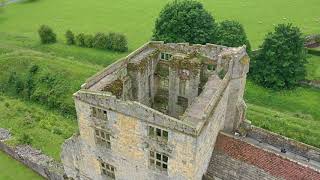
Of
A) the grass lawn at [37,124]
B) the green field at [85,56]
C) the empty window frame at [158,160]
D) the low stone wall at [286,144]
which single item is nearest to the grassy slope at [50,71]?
the green field at [85,56]

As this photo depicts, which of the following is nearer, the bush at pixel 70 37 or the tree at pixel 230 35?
the tree at pixel 230 35

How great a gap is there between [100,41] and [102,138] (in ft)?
144

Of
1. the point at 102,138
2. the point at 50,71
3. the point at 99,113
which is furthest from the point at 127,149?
the point at 50,71

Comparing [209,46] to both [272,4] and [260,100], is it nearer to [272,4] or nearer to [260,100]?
[260,100]

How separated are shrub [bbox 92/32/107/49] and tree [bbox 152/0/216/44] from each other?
12.8 m

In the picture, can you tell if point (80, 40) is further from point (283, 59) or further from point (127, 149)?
point (127, 149)

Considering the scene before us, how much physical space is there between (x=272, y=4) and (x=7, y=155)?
77.5m

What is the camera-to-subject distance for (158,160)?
2819 centimetres

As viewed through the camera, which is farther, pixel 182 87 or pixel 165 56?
pixel 165 56

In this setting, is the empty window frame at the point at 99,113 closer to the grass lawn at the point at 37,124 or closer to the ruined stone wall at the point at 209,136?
the ruined stone wall at the point at 209,136

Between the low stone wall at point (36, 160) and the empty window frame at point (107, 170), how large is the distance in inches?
295

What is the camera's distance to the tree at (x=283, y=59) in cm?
5772

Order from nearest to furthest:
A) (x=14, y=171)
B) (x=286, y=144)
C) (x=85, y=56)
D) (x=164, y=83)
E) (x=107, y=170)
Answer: (x=107, y=170), (x=286, y=144), (x=164, y=83), (x=14, y=171), (x=85, y=56)

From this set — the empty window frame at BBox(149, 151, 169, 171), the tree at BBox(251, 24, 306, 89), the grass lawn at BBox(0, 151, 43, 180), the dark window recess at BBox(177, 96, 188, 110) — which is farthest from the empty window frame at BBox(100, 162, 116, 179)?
the tree at BBox(251, 24, 306, 89)
